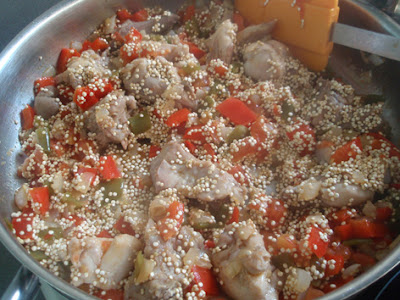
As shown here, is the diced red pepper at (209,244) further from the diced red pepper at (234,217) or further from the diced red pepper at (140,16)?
the diced red pepper at (140,16)

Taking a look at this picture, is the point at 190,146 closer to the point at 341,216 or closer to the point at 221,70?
the point at 221,70

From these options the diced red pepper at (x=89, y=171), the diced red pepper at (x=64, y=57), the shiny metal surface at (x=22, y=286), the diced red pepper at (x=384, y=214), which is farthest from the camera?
the diced red pepper at (x=64, y=57)

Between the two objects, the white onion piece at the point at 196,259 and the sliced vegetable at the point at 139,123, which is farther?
the sliced vegetable at the point at 139,123

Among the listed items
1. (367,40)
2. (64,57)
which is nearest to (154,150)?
(64,57)

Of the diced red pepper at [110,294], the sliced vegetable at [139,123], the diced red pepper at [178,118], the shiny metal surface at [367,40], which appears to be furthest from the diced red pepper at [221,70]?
the diced red pepper at [110,294]

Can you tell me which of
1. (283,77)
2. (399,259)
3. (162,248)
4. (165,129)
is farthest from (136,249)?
(283,77)

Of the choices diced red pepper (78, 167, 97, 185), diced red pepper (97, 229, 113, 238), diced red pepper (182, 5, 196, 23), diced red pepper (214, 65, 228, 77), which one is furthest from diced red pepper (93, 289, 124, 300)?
diced red pepper (182, 5, 196, 23)

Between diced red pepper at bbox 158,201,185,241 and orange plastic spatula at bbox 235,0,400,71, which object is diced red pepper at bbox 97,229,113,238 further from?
orange plastic spatula at bbox 235,0,400,71

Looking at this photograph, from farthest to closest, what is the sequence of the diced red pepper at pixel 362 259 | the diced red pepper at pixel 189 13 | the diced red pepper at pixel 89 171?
the diced red pepper at pixel 189 13
the diced red pepper at pixel 89 171
the diced red pepper at pixel 362 259
